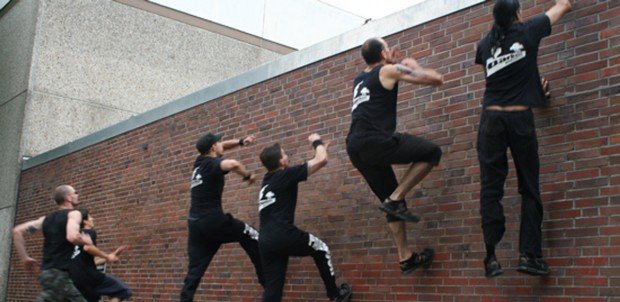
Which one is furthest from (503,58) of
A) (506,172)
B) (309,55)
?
(309,55)

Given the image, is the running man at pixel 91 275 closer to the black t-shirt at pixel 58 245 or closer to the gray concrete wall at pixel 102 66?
the black t-shirt at pixel 58 245

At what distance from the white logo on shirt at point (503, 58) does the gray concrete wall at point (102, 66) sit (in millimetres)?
12728

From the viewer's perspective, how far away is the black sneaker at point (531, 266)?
5.68 m

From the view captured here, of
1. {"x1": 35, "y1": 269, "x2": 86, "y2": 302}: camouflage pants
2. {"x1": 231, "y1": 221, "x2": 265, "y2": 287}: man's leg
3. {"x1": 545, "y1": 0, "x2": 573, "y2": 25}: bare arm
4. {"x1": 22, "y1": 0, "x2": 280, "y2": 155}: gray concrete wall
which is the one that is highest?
{"x1": 22, "y1": 0, "x2": 280, "y2": 155}: gray concrete wall

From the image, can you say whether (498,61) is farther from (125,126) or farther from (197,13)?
(197,13)

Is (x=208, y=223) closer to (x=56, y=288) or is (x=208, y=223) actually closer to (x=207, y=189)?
(x=207, y=189)

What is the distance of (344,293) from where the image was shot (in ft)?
25.4

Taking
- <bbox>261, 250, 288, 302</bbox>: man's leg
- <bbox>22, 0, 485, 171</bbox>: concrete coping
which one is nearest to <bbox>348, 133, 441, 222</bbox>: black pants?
<bbox>261, 250, 288, 302</bbox>: man's leg

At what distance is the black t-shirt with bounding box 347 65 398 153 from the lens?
6.73m

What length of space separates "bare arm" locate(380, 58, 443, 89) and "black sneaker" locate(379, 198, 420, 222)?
106 centimetres

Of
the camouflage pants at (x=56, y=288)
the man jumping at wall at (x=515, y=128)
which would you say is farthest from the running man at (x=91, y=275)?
the man jumping at wall at (x=515, y=128)

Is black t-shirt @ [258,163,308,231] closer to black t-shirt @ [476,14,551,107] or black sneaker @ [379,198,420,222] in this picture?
black sneaker @ [379,198,420,222]

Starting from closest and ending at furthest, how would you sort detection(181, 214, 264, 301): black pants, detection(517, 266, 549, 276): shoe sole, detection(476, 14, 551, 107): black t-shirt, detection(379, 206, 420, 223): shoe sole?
detection(517, 266, 549, 276): shoe sole → detection(476, 14, 551, 107): black t-shirt → detection(379, 206, 420, 223): shoe sole → detection(181, 214, 264, 301): black pants

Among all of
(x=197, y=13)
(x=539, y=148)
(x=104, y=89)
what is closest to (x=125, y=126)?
(x=104, y=89)
